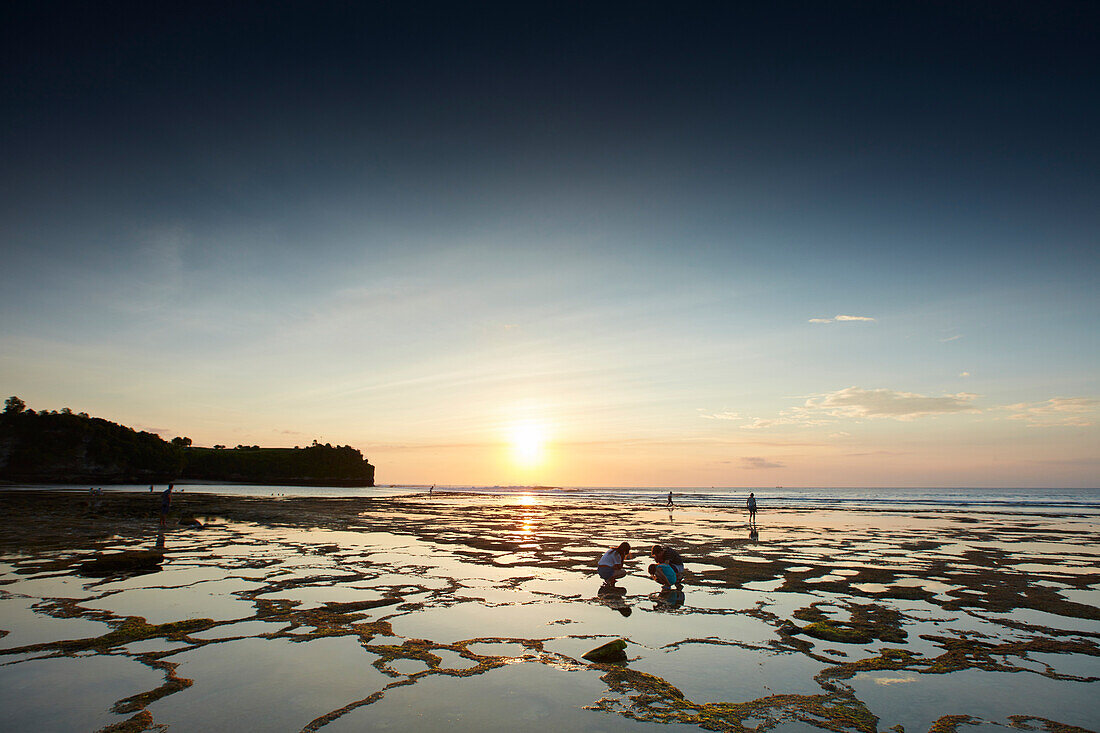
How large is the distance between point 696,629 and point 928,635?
3.77 m

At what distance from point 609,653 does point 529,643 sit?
4.40ft

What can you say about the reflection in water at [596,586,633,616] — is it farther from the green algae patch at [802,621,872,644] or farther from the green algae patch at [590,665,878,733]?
the green algae patch at [590,665,878,733]

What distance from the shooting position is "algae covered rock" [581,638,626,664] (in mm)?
7480

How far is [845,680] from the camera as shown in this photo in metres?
6.85

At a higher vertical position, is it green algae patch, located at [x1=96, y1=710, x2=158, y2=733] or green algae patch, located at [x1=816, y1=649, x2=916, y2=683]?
green algae patch, located at [x1=96, y1=710, x2=158, y2=733]

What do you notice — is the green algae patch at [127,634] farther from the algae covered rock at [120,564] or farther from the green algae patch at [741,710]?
the green algae patch at [741,710]

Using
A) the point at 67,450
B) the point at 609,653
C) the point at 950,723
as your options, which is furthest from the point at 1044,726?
the point at 67,450

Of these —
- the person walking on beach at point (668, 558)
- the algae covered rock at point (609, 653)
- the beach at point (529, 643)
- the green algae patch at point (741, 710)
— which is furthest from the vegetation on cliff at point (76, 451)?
the green algae patch at point (741, 710)

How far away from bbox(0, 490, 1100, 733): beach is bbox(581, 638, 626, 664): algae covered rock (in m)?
0.12

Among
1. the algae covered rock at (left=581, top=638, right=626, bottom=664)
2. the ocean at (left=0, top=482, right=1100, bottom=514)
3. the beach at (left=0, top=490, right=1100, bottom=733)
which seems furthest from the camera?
the ocean at (left=0, top=482, right=1100, bottom=514)

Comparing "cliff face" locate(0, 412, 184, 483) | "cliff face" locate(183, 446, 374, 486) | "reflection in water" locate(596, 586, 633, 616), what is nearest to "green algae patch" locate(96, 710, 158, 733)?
"reflection in water" locate(596, 586, 633, 616)

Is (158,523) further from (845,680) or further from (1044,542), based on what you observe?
(1044,542)

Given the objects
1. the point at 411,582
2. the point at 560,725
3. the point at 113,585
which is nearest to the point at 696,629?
the point at 560,725

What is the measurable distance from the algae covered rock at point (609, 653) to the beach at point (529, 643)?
122mm
